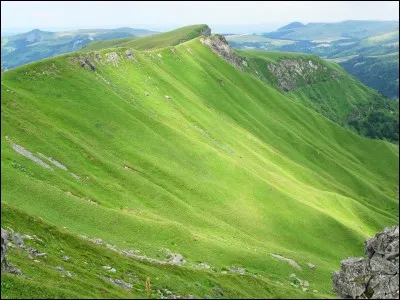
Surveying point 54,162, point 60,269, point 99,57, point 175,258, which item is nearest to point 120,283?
point 60,269

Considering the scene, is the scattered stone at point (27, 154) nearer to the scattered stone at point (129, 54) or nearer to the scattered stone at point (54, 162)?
the scattered stone at point (54, 162)

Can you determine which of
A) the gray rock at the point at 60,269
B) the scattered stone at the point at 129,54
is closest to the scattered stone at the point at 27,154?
the gray rock at the point at 60,269

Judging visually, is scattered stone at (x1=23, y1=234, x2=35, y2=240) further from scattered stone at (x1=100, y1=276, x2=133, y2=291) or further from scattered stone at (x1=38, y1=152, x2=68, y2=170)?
scattered stone at (x1=38, y1=152, x2=68, y2=170)

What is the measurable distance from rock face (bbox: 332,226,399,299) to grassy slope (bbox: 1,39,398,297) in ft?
22.1

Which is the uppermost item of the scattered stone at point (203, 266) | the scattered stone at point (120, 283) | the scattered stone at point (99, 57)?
the scattered stone at point (99, 57)

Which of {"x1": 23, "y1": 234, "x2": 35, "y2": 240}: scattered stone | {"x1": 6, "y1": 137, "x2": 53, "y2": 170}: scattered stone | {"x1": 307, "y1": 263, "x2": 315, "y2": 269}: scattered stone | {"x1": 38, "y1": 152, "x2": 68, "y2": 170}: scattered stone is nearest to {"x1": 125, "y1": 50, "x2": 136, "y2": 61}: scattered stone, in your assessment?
{"x1": 38, "y1": 152, "x2": 68, "y2": 170}: scattered stone

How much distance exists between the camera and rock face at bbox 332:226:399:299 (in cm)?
5491

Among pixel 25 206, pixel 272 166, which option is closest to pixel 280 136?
pixel 272 166

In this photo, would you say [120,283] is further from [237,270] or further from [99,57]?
[99,57]

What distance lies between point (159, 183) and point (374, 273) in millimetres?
47199

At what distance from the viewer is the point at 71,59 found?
4852 inches

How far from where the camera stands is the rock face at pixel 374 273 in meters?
54.9

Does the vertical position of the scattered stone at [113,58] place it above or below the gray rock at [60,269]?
above

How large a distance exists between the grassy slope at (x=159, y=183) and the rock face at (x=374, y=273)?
672 cm
